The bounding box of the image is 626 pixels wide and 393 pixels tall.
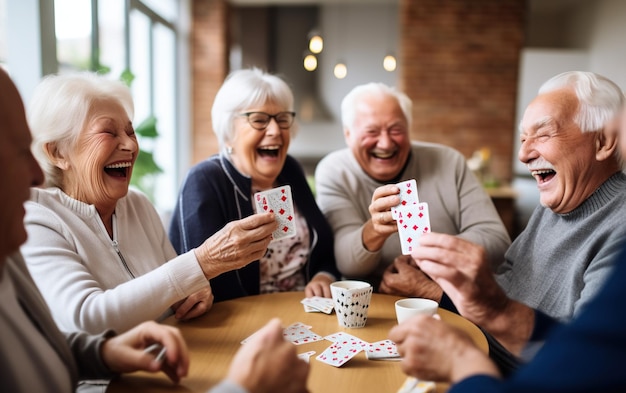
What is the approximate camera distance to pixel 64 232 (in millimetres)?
1418

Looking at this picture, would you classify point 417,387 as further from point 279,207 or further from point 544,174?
point 544,174

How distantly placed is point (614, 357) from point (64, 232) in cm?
134

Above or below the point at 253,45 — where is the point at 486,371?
below

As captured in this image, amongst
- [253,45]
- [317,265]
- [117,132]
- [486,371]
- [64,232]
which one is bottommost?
[317,265]

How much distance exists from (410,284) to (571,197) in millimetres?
645

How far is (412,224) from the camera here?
1.60 m

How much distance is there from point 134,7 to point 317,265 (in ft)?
13.6

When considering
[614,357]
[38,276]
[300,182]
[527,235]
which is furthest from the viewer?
[300,182]

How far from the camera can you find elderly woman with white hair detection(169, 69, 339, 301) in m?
2.07

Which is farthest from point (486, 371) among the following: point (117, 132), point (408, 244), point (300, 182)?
point (300, 182)

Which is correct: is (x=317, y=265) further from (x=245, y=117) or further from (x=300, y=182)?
(x=245, y=117)

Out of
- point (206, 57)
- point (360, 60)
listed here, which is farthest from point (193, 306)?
point (360, 60)

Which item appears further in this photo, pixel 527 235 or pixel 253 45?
pixel 253 45

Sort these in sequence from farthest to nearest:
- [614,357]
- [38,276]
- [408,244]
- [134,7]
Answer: [134,7] < [408,244] < [38,276] < [614,357]
